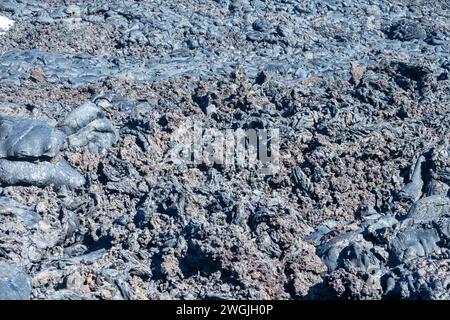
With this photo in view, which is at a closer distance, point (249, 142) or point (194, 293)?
point (194, 293)

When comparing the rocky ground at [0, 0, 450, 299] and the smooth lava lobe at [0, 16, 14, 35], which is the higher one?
the smooth lava lobe at [0, 16, 14, 35]

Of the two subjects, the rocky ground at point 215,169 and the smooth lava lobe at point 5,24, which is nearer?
the rocky ground at point 215,169

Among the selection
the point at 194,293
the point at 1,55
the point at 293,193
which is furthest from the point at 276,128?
the point at 1,55

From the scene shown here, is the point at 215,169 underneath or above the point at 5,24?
underneath

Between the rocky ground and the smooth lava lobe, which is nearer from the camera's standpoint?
the rocky ground
